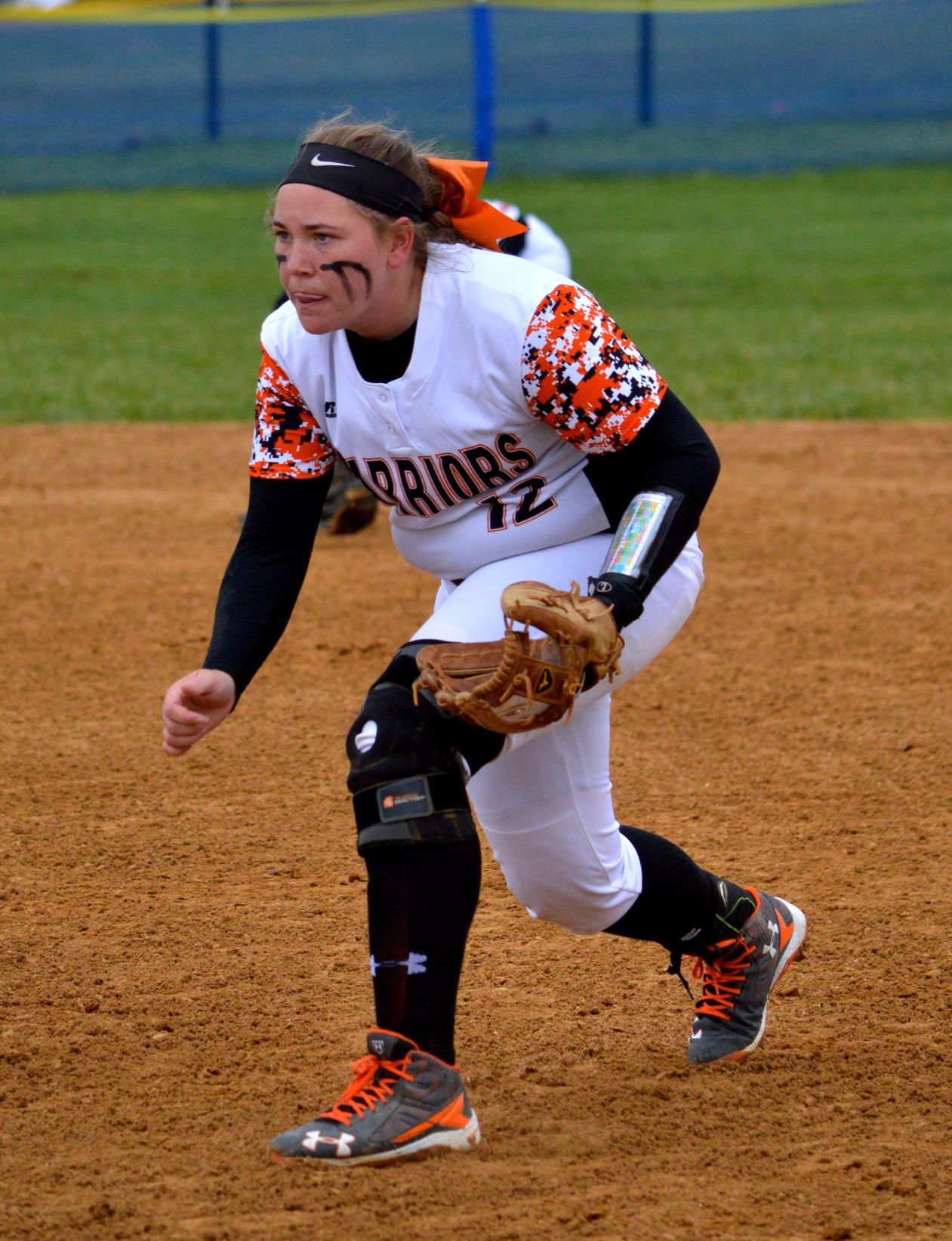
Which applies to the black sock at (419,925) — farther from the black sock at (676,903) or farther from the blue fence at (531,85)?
the blue fence at (531,85)

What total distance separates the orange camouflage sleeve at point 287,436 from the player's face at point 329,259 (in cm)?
20

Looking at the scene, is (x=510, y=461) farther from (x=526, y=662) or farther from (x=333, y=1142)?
(x=333, y=1142)

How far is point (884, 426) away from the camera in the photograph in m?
8.73

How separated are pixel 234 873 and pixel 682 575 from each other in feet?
5.07

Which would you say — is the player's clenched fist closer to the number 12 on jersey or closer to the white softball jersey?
the white softball jersey

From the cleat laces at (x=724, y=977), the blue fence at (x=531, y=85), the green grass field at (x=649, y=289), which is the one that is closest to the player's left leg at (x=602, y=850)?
the cleat laces at (x=724, y=977)

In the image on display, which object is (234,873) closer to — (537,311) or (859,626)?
(537,311)

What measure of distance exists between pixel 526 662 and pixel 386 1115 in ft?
2.45

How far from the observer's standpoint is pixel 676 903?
2.96 m

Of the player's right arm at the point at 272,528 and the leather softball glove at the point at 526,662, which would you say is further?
the player's right arm at the point at 272,528

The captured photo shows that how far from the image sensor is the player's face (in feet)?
8.47

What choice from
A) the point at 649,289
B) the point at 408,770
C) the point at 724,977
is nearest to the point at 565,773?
the point at 408,770

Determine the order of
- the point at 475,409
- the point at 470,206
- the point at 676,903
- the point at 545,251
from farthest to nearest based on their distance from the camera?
the point at 545,251, the point at 676,903, the point at 470,206, the point at 475,409

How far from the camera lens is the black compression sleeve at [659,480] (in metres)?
2.55
